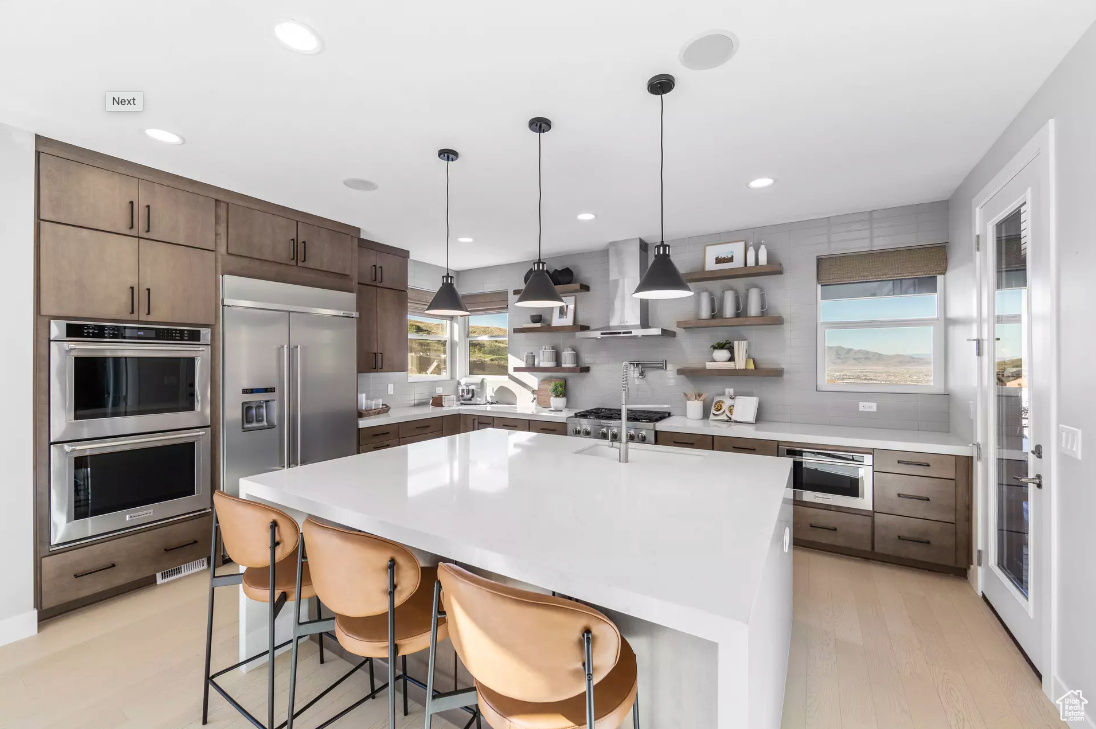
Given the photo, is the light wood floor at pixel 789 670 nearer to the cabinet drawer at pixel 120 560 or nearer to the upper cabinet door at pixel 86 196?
the cabinet drawer at pixel 120 560

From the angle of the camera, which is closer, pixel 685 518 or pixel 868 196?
pixel 685 518

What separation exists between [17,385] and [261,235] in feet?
5.32

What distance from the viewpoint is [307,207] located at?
145 inches

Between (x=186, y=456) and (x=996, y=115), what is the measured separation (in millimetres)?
4917

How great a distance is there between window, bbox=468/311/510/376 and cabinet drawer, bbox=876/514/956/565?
398cm

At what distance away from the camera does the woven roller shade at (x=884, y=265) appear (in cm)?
354

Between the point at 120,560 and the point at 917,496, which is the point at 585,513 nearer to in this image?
the point at 917,496

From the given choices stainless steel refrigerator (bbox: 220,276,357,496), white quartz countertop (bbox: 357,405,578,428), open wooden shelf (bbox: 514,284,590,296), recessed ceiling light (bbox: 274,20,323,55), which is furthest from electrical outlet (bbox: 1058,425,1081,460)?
stainless steel refrigerator (bbox: 220,276,357,496)

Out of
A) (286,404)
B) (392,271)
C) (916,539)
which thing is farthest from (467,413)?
(916,539)

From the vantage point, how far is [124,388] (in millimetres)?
2805

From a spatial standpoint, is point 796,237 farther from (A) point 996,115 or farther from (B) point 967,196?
(A) point 996,115

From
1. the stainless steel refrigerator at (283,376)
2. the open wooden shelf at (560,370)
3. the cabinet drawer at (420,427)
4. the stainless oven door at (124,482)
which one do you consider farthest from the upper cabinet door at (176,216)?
the open wooden shelf at (560,370)

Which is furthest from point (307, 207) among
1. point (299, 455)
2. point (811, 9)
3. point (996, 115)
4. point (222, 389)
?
point (996, 115)

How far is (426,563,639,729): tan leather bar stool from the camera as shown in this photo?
39.1 inches
